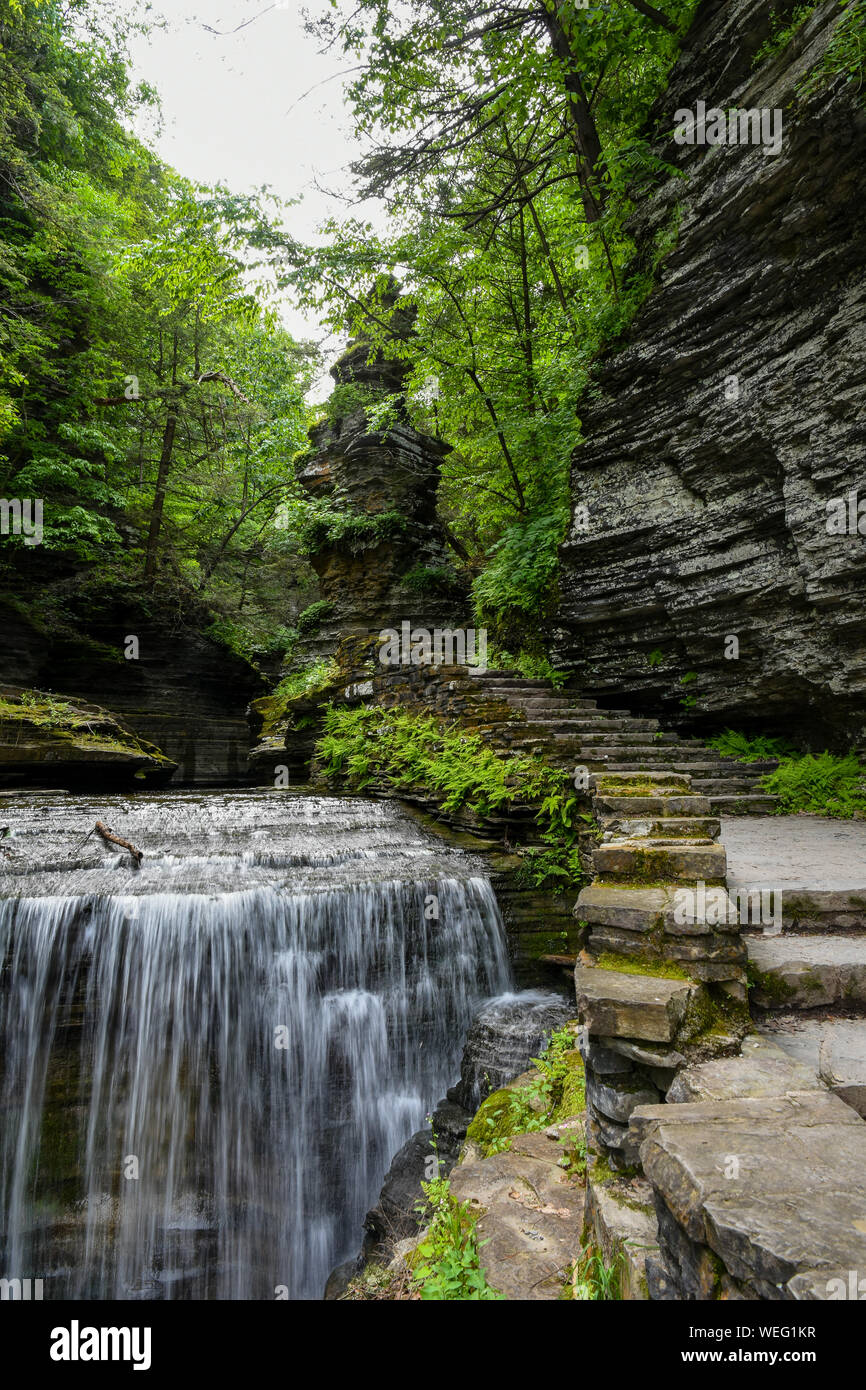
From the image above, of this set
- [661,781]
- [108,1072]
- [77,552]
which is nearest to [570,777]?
[661,781]

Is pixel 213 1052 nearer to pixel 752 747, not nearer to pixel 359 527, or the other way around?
pixel 752 747

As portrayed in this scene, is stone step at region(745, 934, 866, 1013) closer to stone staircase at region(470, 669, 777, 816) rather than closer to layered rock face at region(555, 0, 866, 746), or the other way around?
stone staircase at region(470, 669, 777, 816)

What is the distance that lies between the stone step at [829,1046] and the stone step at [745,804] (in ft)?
14.8

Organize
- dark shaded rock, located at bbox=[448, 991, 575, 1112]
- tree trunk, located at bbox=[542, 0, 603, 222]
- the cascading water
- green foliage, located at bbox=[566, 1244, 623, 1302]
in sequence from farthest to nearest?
tree trunk, located at bbox=[542, 0, 603, 222] → dark shaded rock, located at bbox=[448, 991, 575, 1112] → the cascading water → green foliage, located at bbox=[566, 1244, 623, 1302]

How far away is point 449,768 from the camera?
8531 mm

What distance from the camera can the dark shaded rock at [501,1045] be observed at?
188 inches

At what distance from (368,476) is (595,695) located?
33.1ft

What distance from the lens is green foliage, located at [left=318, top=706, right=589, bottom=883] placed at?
23.6ft

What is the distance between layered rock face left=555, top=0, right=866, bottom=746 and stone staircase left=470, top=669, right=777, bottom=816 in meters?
0.75

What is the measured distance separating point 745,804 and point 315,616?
12.5 metres

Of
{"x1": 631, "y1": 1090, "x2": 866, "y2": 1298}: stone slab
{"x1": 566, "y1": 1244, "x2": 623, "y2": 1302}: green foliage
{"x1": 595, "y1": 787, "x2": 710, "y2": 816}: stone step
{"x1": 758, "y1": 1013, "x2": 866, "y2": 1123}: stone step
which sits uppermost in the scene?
{"x1": 595, "y1": 787, "x2": 710, "y2": 816}: stone step

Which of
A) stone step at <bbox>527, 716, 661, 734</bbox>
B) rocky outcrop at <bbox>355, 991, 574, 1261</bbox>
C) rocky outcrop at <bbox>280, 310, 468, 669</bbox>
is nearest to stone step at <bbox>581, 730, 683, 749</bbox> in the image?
stone step at <bbox>527, 716, 661, 734</bbox>

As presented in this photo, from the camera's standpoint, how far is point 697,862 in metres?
2.99

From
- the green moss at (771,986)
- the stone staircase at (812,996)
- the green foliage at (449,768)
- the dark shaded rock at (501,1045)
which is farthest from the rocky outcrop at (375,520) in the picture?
the green moss at (771,986)
